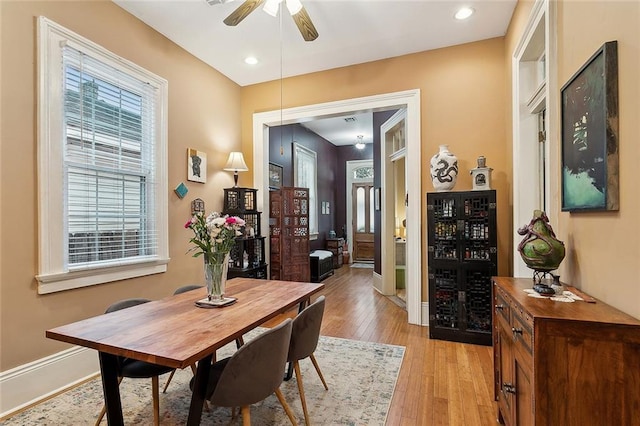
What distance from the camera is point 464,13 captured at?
304 centimetres

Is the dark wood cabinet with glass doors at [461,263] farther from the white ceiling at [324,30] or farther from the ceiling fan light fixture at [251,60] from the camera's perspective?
the ceiling fan light fixture at [251,60]

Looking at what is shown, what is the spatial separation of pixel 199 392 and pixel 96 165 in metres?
2.25

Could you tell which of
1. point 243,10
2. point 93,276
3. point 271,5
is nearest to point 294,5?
point 271,5

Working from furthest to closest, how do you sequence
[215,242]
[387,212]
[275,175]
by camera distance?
[275,175]
[387,212]
[215,242]

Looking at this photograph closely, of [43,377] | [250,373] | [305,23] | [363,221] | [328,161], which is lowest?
[43,377]

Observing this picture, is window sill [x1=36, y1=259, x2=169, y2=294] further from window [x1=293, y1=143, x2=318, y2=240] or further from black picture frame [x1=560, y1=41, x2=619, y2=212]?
window [x1=293, y1=143, x2=318, y2=240]

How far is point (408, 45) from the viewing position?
3.62 meters

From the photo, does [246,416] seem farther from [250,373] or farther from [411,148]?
[411,148]

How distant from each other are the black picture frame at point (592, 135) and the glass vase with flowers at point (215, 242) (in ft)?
6.16

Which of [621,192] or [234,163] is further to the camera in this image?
[234,163]

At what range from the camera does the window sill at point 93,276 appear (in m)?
2.34

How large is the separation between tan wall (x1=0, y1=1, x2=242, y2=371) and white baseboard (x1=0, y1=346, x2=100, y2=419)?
7 centimetres

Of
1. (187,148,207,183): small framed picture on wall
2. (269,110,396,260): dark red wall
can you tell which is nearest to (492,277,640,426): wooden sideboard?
(187,148,207,183): small framed picture on wall

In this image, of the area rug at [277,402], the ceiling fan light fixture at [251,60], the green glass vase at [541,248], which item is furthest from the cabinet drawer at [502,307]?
the ceiling fan light fixture at [251,60]
